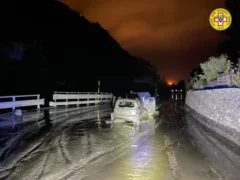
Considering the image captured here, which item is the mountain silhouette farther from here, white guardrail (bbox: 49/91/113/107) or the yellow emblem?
the yellow emblem

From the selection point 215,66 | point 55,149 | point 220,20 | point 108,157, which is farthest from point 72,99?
point 108,157

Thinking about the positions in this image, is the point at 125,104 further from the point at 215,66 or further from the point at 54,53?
the point at 54,53

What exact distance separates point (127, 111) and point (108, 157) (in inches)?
347

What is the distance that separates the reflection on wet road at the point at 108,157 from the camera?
763 cm

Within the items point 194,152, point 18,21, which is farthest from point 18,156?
point 18,21

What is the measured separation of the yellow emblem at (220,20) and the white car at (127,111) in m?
11.0

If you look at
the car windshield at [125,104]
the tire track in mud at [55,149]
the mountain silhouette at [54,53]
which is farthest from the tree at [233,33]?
the tire track in mud at [55,149]

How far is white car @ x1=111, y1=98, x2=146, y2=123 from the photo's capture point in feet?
59.7

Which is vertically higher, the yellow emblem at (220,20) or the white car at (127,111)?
the yellow emblem at (220,20)

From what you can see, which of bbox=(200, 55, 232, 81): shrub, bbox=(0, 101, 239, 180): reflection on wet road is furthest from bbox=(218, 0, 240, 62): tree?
bbox=(0, 101, 239, 180): reflection on wet road

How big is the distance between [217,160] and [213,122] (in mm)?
8645

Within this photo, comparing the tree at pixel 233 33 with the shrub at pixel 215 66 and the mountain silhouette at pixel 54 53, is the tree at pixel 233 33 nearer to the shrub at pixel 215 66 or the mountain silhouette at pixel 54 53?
the shrub at pixel 215 66

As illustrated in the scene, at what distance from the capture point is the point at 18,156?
9.42 m

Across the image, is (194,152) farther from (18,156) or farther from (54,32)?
(54,32)
